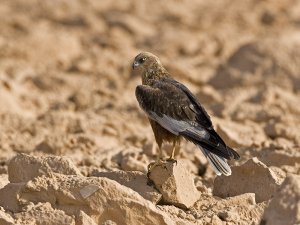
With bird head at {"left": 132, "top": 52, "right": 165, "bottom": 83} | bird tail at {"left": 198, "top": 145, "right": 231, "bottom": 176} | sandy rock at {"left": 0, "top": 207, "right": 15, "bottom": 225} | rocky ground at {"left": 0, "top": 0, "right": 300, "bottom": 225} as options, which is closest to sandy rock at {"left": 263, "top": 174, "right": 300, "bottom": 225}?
rocky ground at {"left": 0, "top": 0, "right": 300, "bottom": 225}

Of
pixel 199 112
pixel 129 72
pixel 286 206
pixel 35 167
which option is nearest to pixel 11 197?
pixel 35 167

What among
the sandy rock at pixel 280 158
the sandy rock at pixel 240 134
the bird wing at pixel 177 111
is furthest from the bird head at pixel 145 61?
the sandy rock at pixel 280 158

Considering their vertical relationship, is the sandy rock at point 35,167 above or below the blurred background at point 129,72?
below

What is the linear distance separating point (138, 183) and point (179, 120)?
37.4 inches

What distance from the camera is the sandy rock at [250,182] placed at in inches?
300

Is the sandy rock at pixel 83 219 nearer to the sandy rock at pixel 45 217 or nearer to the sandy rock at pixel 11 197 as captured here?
the sandy rock at pixel 45 217

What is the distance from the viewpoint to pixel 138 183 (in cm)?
762

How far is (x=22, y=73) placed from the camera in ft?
49.6

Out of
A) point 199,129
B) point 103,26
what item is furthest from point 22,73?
point 199,129

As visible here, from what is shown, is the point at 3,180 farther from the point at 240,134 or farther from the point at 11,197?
the point at 240,134

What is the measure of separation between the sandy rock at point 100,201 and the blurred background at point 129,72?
4.53ft

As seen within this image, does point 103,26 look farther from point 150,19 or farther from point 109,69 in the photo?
point 109,69

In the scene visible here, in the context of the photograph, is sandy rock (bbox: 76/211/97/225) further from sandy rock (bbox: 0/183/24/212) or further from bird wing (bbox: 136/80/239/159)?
bird wing (bbox: 136/80/239/159)

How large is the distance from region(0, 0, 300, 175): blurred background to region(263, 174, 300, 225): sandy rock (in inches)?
99.0
